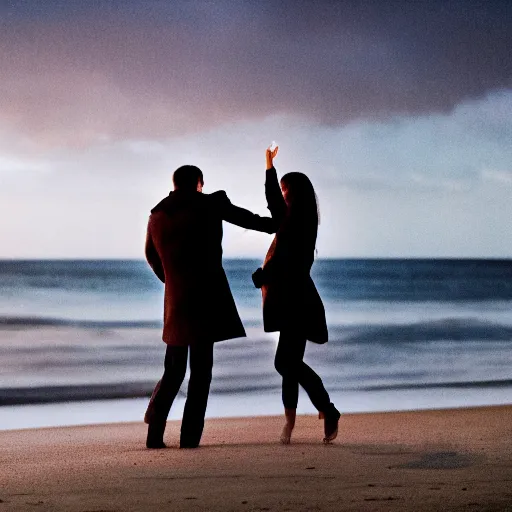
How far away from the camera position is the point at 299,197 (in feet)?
14.9

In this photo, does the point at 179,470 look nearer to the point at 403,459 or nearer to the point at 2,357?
the point at 403,459

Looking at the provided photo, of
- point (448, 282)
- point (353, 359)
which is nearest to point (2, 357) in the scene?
point (353, 359)

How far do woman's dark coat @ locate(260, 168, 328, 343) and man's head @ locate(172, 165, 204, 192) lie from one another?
350mm

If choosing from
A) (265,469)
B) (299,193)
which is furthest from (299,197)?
(265,469)

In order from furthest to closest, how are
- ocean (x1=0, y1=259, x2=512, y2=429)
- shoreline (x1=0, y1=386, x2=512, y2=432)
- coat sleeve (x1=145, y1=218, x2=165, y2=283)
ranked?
1. ocean (x1=0, y1=259, x2=512, y2=429)
2. shoreline (x1=0, y1=386, x2=512, y2=432)
3. coat sleeve (x1=145, y1=218, x2=165, y2=283)

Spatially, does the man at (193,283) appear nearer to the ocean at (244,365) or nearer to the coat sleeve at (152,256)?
the coat sleeve at (152,256)

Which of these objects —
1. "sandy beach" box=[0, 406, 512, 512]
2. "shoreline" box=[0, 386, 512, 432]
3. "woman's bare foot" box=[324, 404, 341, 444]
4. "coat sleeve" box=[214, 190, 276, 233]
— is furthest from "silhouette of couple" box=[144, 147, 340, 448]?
"shoreline" box=[0, 386, 512, 432]

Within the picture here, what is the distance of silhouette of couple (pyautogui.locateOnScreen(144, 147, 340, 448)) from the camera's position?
4.53 m

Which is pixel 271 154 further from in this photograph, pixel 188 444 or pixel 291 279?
pixel 188 444

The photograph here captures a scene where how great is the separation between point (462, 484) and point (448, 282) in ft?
135

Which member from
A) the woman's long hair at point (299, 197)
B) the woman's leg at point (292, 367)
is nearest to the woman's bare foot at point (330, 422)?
the woman's leg at point (292, 367)

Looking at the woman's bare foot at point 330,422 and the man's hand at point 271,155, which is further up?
the man's hand at point 271,155

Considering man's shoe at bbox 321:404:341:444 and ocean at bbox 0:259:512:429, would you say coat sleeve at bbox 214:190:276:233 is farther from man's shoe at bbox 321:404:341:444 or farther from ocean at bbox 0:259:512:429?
ocean at bbox 0:259:512:429

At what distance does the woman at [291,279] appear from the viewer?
15.0ft
